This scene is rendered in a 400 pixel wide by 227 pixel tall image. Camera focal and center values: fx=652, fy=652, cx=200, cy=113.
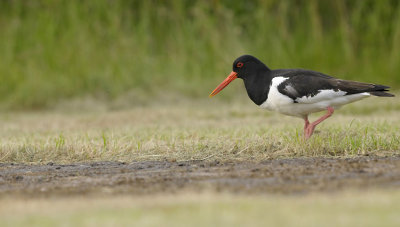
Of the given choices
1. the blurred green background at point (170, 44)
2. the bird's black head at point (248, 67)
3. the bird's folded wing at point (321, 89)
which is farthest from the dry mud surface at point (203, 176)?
the blurred green background at point (170, 44)

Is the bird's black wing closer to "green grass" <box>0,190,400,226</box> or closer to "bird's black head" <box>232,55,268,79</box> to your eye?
"bird's black head" <box>232,55,268,79</box>

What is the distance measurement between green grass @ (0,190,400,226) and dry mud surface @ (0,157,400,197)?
0.34m

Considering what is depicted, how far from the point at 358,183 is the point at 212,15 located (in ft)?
32.2

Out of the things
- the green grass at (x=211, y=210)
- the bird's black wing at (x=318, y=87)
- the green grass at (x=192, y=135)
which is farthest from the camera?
the bird's black wing at (x=318, y=87)

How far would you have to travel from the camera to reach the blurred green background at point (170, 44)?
1223 cm

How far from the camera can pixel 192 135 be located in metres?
7.42

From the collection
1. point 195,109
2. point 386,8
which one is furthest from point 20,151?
point 386,8

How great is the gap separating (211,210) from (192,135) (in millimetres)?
4243

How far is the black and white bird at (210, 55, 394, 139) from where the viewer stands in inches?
253

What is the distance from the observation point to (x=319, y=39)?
12578 millimetres

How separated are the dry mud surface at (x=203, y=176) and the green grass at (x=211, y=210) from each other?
0.34 meters

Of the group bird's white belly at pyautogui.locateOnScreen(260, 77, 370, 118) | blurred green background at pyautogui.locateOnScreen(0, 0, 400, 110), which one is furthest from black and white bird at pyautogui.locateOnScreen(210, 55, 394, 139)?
blurred green background at pyautogui.locateOnScreen(0, 0, 400, 110)

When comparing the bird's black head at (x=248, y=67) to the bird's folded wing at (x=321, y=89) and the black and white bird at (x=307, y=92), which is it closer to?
the black and white bird at (x=307, y=92)

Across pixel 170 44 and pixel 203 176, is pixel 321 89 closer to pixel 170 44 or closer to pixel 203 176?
pixel 203 176
